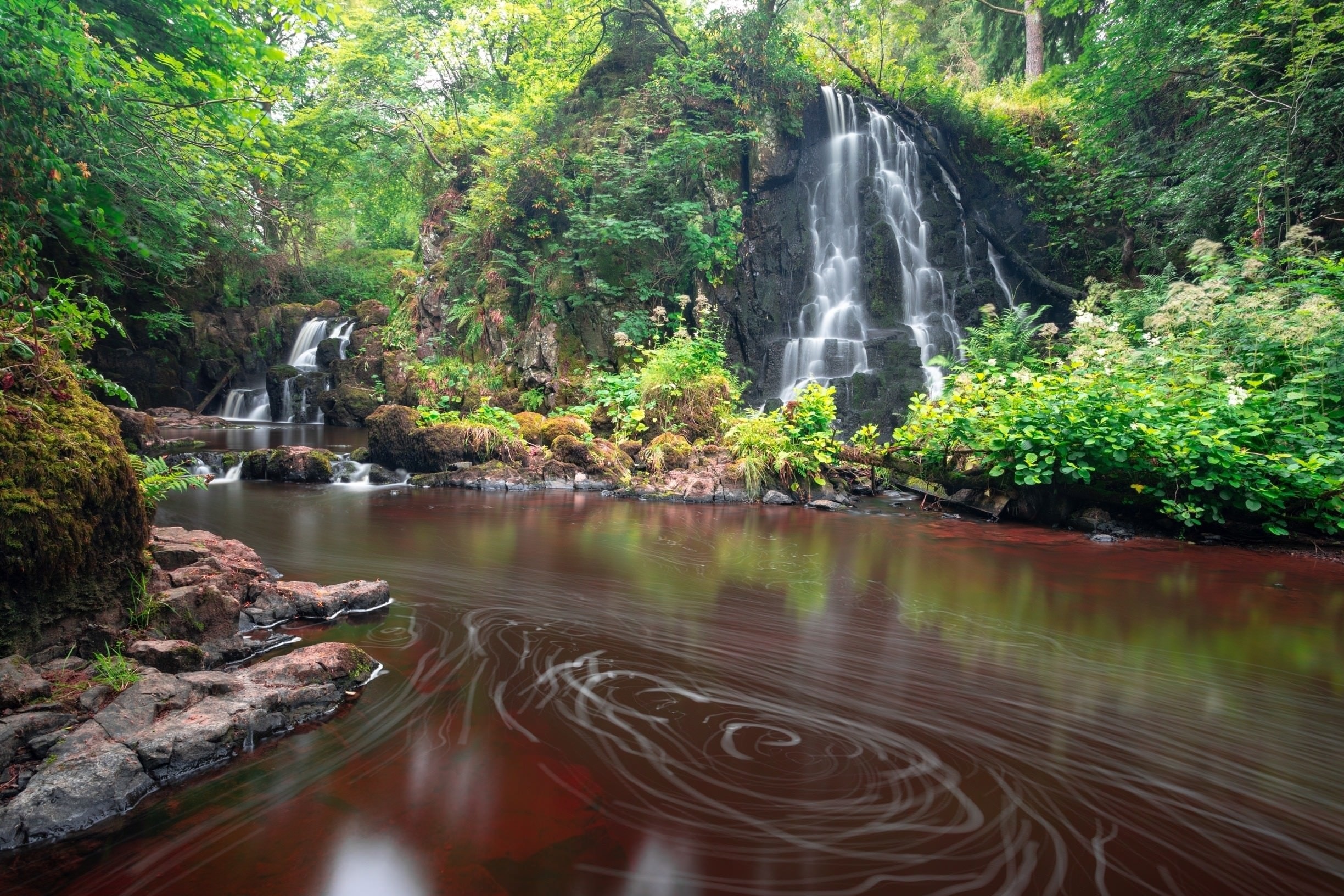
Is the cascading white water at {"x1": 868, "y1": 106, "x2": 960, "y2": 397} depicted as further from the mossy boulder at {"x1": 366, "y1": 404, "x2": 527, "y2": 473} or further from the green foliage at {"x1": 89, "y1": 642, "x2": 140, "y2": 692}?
the green foliage at {"x1": 89, "y1": 642, "x2": 140, "y2": 692}

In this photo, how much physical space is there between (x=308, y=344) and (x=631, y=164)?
39.5ft

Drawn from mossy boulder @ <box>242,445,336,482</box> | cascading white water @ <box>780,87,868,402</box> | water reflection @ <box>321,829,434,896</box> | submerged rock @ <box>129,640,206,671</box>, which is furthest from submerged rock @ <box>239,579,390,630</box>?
cascading white water @ <box>780,87,868,402</box>

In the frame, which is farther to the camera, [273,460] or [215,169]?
[273,460]

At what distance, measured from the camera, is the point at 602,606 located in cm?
432

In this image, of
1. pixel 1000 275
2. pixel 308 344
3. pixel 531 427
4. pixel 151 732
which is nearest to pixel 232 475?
pixel 531 427

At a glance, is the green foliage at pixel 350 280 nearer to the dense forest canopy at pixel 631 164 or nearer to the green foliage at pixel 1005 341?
the dense forest canopy at pixel 631 164

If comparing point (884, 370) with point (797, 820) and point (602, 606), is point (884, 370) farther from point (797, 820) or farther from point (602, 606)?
point (797, 820)

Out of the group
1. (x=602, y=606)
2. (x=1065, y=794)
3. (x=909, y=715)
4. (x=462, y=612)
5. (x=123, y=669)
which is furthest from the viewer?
(x=602, y=606)

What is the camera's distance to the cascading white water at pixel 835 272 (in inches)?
515

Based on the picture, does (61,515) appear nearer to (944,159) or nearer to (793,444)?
(793,444)

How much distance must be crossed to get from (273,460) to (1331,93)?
17044 mm

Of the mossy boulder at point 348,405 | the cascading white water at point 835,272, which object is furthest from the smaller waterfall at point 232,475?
the cascading white water at point 835,272

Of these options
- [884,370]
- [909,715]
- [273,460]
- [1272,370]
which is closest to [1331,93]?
[1272,370]

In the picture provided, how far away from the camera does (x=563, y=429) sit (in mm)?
11031
